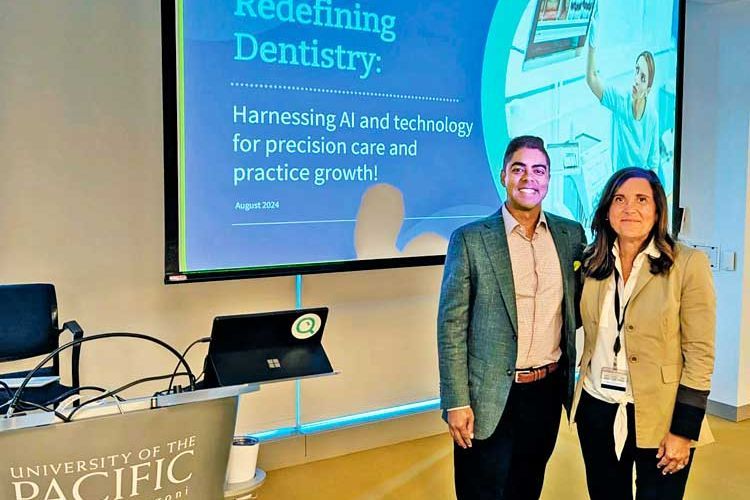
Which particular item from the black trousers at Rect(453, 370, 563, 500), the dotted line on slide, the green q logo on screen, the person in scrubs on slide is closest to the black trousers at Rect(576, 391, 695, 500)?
the black trousers at Rect(453, 370, 563, 500)

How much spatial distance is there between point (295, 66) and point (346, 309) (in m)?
1.27

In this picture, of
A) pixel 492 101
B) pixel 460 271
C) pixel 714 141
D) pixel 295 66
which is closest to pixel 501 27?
pixel 492 101

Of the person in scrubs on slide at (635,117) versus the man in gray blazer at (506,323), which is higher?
the person in scrubs on slide at (635,117)

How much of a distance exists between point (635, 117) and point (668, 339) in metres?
2.68

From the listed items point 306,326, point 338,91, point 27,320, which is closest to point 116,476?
point 306,326

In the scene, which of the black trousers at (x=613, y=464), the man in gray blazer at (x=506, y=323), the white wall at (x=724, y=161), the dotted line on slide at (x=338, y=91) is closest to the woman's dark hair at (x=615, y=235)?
the man in gray blazer at (x=506, y=323)

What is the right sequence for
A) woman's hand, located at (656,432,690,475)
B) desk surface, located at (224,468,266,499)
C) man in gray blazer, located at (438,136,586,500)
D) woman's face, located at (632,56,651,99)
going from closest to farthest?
desk surface, located at (224,468,266,499) → woman's hand, located at (656,432,690,475) → man in gray blazer, located at (438,136,586,500) → woman's face, located at (632,56,651,99)

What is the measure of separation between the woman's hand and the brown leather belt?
40 centimetres

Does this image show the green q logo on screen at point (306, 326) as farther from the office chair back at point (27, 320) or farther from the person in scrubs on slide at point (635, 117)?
the person in scrubs on slide at point (635, 117)

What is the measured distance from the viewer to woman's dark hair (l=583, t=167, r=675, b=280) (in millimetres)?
1965

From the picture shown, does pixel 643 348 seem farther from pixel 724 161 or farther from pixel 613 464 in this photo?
pixel 724 161

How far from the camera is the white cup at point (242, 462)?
4.48 feet

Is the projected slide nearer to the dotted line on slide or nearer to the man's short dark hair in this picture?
the dotted line on slide

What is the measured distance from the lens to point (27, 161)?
2.87 meters
